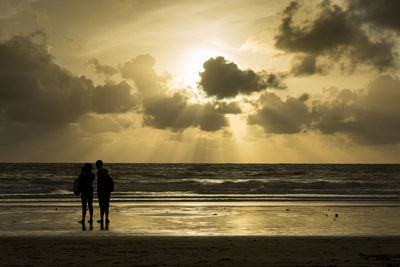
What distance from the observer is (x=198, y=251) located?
10750 millimetres

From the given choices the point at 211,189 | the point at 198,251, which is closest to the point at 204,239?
the point at 198,251

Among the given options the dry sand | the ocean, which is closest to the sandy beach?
the dry sand

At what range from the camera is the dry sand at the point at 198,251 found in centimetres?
952

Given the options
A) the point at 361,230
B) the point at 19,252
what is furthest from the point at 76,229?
the point at 361,230

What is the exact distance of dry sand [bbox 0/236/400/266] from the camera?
375 inches

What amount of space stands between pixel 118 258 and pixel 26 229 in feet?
21.5

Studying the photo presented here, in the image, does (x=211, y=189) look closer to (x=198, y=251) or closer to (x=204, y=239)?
(x=204, y=239)

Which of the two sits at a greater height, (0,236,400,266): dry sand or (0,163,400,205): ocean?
(0,236,400,266): dry sand

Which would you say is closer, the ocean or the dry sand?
the dry sand

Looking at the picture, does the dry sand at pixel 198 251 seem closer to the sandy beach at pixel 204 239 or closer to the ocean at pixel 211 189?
the sandy beach at pixel 204 239

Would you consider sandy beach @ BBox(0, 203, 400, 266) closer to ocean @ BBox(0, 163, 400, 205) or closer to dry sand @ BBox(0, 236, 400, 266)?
dry sand @ BBox(0, 236, 400, 266)

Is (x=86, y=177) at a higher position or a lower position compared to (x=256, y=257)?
higher

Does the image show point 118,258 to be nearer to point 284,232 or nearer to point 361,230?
point 284,232

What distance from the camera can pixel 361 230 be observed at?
14.8 metres
